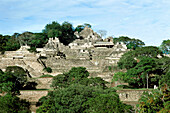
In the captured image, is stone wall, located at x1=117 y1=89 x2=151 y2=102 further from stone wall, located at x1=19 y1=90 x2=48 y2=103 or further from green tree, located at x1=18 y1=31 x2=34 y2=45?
green tree, located at x1=18 y1=31 x2=34 y2=45

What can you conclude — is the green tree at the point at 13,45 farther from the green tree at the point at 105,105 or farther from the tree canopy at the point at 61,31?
the green tree at the point at 105,105

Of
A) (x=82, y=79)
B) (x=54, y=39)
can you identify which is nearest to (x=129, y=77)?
(x=82, y=79)

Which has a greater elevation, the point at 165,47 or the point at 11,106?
the point at 165,47

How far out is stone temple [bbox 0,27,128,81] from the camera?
56.3m

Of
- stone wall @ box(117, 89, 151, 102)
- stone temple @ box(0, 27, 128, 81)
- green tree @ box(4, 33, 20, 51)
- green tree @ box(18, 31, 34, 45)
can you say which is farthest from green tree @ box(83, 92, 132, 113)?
green tree @ box(18, 31, 34, 45)

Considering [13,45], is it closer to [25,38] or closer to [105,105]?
[25,38]

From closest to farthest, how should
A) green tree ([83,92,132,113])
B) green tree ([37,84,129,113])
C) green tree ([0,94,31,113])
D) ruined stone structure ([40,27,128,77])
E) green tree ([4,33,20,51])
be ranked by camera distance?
1. green tree ([83,92,132,113])
2. green tree ([37,84,129,113])
3. green tree ([0,94,31,113])
4. ruined stone structure ([40,27,128,77])
5. green tree ([4,33,20,51])

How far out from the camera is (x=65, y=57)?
66125 millimetres

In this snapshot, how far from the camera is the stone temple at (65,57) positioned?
56344 millimetres

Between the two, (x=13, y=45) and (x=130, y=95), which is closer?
(x=130, y=95)

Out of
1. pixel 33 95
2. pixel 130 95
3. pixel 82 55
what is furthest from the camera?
pixel 82 55

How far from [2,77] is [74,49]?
29390mm

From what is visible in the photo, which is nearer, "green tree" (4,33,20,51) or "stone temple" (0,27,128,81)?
"stone temple" (0,27,128,81)

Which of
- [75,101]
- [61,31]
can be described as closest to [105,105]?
[75,101]
